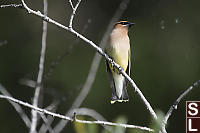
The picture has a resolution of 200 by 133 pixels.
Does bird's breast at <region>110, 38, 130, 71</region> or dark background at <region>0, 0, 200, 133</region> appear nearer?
bird's breast at <region>110, 38, 130, 71</region>

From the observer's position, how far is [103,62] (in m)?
7.26

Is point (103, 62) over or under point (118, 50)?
over

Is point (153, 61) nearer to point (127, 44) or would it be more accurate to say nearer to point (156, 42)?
point (156, 42)

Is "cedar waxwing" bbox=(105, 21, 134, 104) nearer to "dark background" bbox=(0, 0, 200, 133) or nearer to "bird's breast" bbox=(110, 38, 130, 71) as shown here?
"bird's breast" bbox=(110, 38, 130, 71)

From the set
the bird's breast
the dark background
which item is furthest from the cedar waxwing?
the dark background

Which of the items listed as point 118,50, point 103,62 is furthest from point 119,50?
point 103,62

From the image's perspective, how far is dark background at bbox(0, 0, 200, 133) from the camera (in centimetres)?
770

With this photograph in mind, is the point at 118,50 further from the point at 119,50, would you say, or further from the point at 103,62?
the point at 103,62

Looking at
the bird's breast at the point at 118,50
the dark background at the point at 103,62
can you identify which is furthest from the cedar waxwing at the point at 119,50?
the dark background at the point at 103,62

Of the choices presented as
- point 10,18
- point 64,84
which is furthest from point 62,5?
point 64,84

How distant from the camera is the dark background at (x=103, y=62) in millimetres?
7703

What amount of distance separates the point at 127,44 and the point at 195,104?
1150mm

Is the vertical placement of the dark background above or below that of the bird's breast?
above

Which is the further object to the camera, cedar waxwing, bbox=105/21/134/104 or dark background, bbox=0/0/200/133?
dark background, bbox=0/0/200/133
